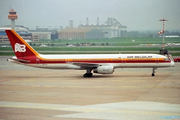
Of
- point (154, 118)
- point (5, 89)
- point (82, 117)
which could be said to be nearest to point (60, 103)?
point (82, 117)

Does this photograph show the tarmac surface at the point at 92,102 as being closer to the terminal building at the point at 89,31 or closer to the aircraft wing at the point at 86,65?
the aircraft wing at the point at 86,65

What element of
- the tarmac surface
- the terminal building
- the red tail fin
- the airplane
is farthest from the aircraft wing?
the terminal building

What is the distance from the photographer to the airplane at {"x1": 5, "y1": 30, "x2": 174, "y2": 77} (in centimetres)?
3691

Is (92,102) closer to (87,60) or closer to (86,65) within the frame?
(86,65)

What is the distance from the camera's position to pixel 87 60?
3753 centimetres

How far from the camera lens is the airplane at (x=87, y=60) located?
1453 inches

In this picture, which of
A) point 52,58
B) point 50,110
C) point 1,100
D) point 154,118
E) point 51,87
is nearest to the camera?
point 154,118

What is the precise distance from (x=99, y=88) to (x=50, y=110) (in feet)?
32.4

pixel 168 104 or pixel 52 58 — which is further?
pixel 52 58

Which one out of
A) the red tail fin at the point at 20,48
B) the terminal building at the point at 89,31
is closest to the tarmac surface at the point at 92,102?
the red tail fin at the point at 20,48

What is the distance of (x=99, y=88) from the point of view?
27781 millimetres

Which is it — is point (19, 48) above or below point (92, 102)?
above

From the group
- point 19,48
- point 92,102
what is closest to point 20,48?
point 19,48

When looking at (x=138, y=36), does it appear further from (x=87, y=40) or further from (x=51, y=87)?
(x=51, y=87)
